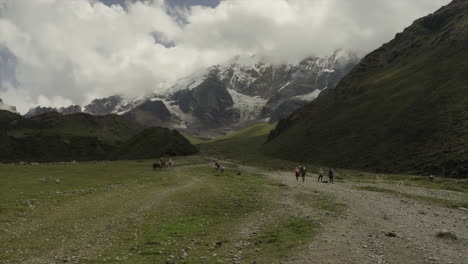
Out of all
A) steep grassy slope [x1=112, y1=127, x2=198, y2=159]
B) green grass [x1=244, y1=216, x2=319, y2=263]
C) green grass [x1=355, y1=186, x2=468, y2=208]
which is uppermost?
steep grassy slope [x1=112, y1=127, x2=198, y2=159]

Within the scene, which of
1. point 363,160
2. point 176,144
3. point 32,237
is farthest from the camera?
point 176,144

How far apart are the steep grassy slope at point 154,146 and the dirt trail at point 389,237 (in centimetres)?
13651

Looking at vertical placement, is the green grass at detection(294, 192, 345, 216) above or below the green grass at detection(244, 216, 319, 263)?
above

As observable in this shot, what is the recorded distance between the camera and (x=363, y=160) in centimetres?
10519

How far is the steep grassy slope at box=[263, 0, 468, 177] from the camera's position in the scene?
8488 centimetres

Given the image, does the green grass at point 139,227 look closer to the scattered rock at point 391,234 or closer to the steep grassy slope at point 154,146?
the scattered rock at point 391,234

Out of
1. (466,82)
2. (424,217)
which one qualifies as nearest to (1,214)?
(424,217)

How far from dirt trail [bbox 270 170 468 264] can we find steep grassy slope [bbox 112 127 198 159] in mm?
136507

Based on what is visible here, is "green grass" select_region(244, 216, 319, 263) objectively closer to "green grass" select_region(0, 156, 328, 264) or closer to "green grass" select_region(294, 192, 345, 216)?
"green grass" select_region(0, 156, 328, 264)

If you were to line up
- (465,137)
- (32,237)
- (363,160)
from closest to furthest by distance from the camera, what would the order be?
(32,237) < (465,137) < (363,160)

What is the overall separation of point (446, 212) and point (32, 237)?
1486 inches

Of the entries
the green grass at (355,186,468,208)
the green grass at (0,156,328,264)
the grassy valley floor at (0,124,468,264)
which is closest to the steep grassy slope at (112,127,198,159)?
the green grass at (0,156,328,264)

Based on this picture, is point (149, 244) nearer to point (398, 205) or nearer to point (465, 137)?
point (398, 205)

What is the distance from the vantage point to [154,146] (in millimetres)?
165750
